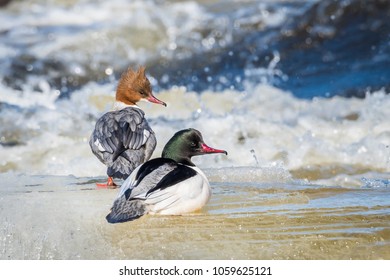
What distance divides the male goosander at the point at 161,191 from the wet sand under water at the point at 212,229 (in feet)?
0.21

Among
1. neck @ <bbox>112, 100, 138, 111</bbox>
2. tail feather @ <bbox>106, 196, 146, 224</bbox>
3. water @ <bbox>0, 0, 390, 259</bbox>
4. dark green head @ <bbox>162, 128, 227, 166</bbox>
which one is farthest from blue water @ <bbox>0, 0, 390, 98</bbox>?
tail feather @ <bbox>106, 196, 146, 224</bbox>

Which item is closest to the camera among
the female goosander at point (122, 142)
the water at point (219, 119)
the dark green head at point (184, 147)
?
the water at point (219, 119)

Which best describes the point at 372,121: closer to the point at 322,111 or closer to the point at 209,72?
the point at 322,111

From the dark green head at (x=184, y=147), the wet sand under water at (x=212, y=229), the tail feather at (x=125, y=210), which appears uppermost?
the dark green head at (x=184, y=147)

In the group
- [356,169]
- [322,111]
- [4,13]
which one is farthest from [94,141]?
[4,13]

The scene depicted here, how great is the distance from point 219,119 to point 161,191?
4566 mm

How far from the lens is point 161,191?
5.24 meters

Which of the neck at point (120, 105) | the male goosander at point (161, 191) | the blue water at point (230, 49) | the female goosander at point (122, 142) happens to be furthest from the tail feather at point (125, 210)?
the blue water at point (230, 49)

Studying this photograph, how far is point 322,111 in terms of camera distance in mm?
10758

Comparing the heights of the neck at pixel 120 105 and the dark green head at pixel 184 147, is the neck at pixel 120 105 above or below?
above

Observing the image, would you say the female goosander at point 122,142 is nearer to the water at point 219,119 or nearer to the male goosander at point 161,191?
the water at point 219,119

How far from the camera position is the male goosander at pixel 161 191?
17.0 ft

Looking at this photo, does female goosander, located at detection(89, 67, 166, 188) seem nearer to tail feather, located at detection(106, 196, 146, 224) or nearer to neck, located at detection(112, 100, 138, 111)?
neck, located at detection(112, 100, 138, 111)
